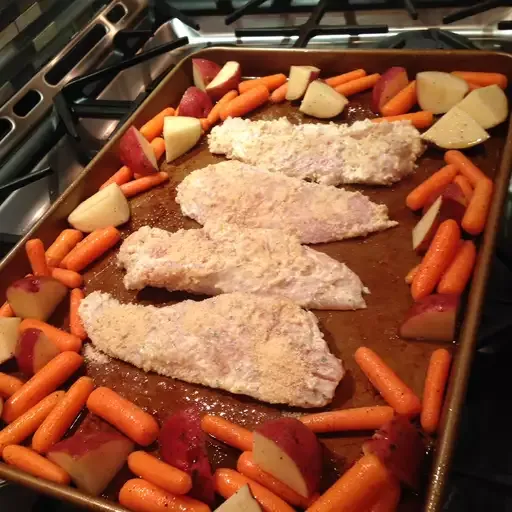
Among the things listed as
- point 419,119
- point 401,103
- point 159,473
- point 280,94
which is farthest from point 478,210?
point 159,473

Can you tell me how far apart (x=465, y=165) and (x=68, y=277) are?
125cm

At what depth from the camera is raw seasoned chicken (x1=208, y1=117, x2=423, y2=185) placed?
1.92 metres

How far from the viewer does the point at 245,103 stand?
2.27 m

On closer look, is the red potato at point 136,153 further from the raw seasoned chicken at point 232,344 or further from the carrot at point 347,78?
the carrot at point 347,78

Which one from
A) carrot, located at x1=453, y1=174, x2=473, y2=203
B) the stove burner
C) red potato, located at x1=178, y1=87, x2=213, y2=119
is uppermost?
red potato, located at x1=178, y1=87, x2=213, y2=119

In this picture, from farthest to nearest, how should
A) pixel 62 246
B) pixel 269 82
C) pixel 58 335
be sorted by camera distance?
pixel 269 82 < pixel 62 246 < pixel 58 335

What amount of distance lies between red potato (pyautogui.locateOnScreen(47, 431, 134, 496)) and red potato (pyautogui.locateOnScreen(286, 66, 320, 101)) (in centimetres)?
140

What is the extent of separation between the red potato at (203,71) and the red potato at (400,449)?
5.27ft

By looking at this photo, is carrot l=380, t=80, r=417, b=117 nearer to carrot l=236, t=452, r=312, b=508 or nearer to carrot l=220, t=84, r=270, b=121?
carrot l=220, t=84, r=270, b=121

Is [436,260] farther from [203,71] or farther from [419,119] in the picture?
[203,71]

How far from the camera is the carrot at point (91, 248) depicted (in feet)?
6.20

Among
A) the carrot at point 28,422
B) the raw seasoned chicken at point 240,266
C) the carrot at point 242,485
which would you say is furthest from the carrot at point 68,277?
the carrot at point 242,485

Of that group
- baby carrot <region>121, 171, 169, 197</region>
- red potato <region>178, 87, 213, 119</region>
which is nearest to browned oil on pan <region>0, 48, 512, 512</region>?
baby carrot <region>121, 171, 169, 197</region>

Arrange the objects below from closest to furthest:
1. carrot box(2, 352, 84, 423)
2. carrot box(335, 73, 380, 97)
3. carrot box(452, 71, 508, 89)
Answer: carrot box(2, 352, 84, 423) → carrot box(452, 71, 508, 89) → carrot box(335, 73, 380, 97)
